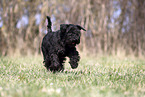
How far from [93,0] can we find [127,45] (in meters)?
3.22

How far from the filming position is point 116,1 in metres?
10.4

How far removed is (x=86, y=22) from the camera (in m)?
9.64

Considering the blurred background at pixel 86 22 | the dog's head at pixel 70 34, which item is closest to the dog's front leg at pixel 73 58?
the dog's head at pixel 70 34

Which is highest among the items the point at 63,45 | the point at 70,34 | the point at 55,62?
the point at 70,34

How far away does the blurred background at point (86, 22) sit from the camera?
942 cm

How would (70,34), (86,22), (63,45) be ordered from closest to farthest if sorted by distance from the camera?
(70,34)
(63,45)
(86,22)

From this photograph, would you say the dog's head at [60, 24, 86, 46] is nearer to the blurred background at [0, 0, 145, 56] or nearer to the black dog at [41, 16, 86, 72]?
the black dog at [41, 16, 86, 72]

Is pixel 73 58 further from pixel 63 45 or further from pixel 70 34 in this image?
pixel 70 34

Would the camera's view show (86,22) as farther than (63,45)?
Yes

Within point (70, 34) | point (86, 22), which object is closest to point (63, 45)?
point (70, 34)

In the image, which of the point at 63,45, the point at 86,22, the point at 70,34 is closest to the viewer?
the point at 70,34

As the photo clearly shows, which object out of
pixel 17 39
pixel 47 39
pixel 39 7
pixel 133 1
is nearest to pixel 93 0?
pixel 133 1

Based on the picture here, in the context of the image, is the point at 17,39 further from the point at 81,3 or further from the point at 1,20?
the point at 81,3

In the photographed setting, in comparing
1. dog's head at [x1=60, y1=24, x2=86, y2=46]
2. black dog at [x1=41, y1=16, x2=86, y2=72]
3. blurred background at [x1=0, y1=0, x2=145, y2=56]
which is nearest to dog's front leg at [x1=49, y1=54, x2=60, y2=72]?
black dog at [x1=41, y1=16, x2=86, y2=72]
